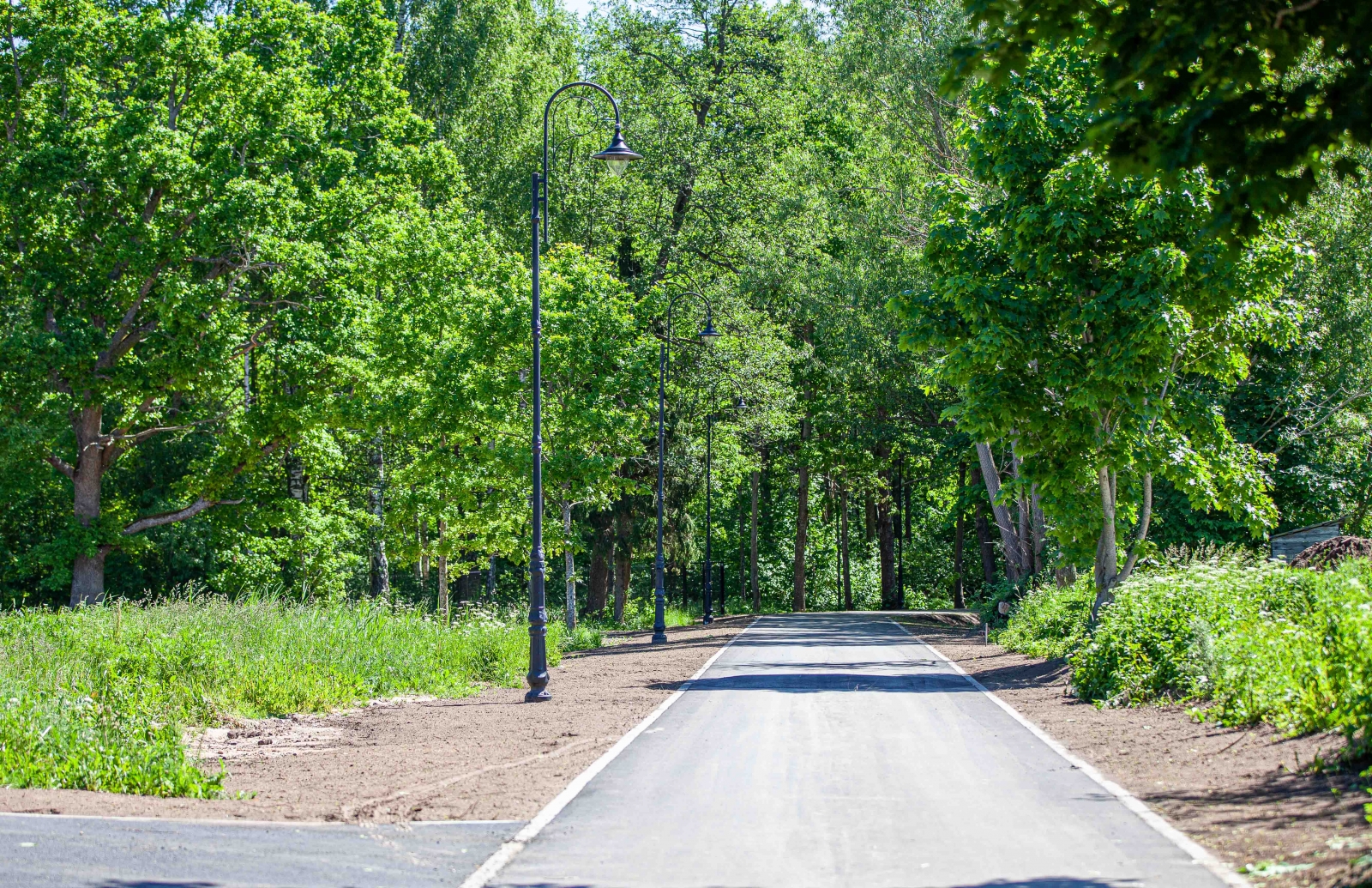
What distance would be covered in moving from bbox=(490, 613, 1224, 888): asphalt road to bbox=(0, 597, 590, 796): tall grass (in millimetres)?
3942

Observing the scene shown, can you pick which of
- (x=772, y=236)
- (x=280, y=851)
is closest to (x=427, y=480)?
(x=772, y=236)

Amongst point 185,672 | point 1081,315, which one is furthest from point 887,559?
point 185,672

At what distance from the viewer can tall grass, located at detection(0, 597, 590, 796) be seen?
33.4 ft

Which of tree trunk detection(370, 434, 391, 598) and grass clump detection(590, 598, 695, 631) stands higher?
tree trunk detection(370, 434, 391, 598)

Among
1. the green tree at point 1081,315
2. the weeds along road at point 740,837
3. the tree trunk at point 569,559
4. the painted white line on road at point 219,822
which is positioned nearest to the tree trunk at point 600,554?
the tree trunk at point 569,559

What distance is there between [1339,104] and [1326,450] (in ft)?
99.5

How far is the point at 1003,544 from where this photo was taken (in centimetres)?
3572

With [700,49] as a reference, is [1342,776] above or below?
below

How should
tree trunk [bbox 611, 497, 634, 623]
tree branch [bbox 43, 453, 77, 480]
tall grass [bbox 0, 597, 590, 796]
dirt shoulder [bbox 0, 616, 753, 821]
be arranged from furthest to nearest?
1. tree trunk [bbox 611, 497, 634, 623]
2. tree branch [bbox 43, 453, 77, 480]
3. tall grass [bbox 0, 597, 590, 796]
4. dirt shoulder [bbox 0, 616, 753, 821]

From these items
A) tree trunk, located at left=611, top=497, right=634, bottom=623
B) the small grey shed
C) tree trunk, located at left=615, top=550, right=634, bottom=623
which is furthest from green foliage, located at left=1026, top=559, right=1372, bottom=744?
tree trunk, located at left=615, top=550, right=634, bottom=623

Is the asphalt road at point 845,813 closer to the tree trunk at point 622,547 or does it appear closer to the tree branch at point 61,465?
the tree branch at point 61,465

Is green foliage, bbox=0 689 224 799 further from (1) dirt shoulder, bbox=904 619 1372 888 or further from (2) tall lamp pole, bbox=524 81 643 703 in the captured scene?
(1) dirt shoulder, bbox=904 619 1372 888

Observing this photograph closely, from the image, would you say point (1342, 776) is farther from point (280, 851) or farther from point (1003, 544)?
point (1003, 544)

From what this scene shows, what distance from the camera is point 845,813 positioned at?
28.8 feet
